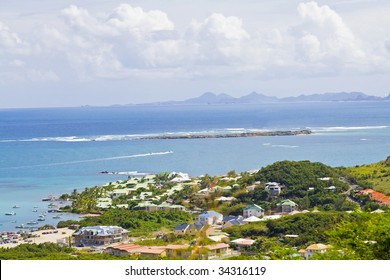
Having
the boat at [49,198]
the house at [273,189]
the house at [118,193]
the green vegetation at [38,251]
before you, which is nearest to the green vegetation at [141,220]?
the green vegetation at [38,251]

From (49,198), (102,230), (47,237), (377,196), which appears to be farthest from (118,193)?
(377,196)

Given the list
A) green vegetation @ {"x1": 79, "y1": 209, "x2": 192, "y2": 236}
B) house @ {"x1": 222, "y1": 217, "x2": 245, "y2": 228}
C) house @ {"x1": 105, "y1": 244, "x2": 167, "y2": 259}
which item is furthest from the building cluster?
house @ {"x1": 105, "y1": 244, "x2": 167, "y2": 259}

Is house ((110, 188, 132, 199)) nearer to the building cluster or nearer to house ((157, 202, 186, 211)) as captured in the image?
house ((157, 202, 186, 211))

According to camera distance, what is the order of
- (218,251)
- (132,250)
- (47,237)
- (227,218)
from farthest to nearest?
(227,218), (47,237), (132,250), (218,251)

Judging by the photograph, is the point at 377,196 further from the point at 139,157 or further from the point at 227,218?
the point at 139,157
